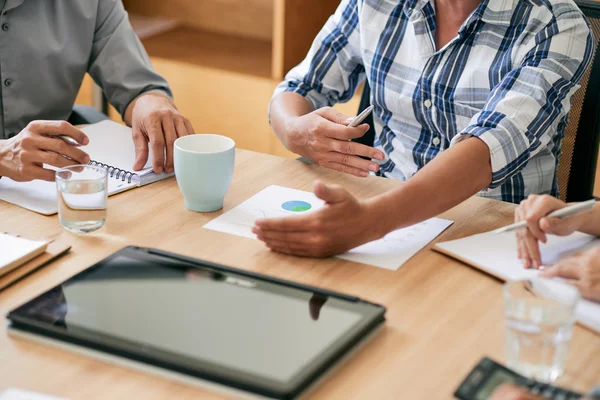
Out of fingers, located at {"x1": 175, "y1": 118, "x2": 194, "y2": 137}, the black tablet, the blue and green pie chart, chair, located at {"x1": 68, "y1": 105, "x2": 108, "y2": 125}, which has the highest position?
fingers, located at {"x1": 175, "y1": 118, "x2": 194, "y2": 137}

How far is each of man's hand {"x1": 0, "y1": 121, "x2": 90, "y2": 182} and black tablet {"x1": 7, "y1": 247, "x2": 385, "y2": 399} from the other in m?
0.32

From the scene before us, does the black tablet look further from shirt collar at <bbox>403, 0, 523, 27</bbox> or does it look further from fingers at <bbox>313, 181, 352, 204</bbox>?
shirt collar at <bbox>403, 0, 523, 27</bbox>

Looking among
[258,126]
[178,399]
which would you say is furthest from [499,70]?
[258,126]

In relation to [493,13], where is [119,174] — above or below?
below

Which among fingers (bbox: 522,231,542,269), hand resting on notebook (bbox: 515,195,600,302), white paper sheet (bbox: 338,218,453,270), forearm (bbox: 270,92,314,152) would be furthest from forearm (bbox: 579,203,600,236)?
forearm (bbox: 270,92,314,152)

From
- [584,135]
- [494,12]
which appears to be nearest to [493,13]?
[494,12]

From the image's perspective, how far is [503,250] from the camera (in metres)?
1.16

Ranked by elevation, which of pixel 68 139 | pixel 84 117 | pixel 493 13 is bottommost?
pixel 84 117

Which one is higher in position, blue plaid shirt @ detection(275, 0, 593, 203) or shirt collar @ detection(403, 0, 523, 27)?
shirt collar @ detection(403, 0, 523, 27)

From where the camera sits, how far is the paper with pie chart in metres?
1.15

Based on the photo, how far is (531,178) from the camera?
1.61 m

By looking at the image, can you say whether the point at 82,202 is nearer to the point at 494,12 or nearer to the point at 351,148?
the point at 351,148

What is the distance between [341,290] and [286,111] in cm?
68

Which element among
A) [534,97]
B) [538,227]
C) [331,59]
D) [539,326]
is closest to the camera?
[539,326]
